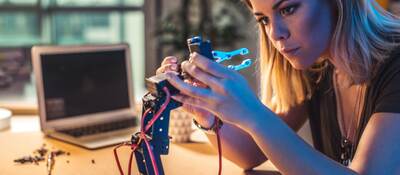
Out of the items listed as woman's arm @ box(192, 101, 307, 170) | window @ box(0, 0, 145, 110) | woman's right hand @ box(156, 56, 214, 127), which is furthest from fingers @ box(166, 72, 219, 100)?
window @ box(0, 0, 145, 110)

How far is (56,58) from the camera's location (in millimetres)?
1446

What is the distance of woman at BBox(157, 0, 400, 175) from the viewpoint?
0.76 metres

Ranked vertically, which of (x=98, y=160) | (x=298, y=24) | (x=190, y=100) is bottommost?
(x=98, y=160)

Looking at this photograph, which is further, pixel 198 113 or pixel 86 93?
pixel 86 93

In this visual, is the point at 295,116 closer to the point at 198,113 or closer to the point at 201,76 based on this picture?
the point at 198,113

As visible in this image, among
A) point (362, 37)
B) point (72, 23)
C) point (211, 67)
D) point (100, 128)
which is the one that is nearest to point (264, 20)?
point (362, 37)

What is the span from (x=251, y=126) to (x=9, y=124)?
38.6 inches

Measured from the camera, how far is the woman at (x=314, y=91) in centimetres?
76

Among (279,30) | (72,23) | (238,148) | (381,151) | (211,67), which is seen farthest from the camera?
(72,23)

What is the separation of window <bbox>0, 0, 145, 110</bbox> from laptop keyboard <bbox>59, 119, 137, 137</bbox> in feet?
7.02

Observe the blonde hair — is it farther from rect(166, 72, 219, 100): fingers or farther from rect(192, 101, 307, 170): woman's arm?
rect(166, 72, 219, 100): fingers

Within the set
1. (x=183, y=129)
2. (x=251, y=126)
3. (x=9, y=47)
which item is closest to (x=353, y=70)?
(x=251, y=126)

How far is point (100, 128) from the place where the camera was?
144 centimetres

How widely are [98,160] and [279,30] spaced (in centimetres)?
54
